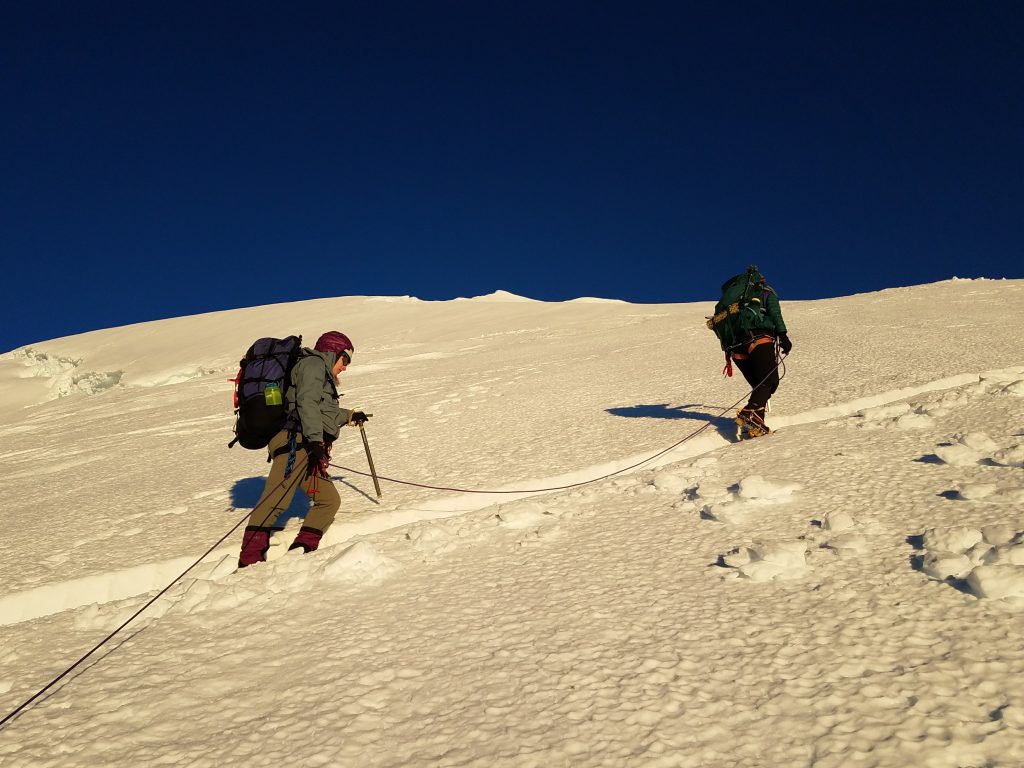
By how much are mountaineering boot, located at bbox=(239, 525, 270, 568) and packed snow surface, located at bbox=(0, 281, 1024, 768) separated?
17cm

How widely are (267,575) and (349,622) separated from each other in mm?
882

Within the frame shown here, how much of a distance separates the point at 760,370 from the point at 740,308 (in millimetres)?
591

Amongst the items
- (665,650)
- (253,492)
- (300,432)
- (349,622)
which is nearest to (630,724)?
(665,650)

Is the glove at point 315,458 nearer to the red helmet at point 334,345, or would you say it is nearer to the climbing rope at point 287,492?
the climbing rope at point 287,492

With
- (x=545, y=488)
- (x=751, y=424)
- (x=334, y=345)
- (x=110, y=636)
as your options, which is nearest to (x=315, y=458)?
(x=334, y=345)

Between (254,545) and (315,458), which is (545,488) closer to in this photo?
(315,458)

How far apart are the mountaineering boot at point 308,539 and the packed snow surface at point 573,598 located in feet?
0.58

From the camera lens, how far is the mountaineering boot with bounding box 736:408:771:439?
218 inches

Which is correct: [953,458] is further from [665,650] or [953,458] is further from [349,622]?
[349,622]

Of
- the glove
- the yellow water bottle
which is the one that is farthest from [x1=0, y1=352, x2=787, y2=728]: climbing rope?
the yellow water bottle

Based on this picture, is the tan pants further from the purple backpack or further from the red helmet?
the red helmet

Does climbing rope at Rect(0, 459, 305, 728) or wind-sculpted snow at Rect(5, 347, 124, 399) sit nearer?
climbing rope at Rect(0, 459, 305, 728)

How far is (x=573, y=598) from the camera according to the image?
9.54ft

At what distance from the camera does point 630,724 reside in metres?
2.00
